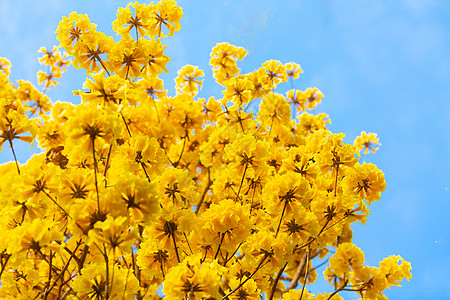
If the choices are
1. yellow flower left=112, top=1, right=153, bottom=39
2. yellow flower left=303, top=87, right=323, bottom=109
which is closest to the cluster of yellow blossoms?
yellow flower left=112, top=1, right=153, bottom=39

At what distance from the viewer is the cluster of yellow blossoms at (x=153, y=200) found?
71.1 inches

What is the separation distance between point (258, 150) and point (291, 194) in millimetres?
481

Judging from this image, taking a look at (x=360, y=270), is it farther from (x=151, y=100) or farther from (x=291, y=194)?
(x=151, y=100)

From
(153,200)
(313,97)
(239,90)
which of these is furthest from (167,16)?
(313,97)

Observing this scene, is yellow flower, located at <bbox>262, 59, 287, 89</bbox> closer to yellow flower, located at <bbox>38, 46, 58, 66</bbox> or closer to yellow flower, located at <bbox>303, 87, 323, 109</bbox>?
yellow flower, located at <bbox>303, 87, 323, 109</bbox>

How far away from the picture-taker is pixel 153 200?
5.69 feet

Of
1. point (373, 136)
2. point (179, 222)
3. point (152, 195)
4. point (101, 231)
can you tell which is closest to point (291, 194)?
point (179, 222)

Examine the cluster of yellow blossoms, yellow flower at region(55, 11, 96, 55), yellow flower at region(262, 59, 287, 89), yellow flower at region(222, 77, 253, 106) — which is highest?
yellow flower at region(262, 59, 287, 89)

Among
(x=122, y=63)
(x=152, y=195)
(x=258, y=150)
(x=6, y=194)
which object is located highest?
(x=122, y=63)

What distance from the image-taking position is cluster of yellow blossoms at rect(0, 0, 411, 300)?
5.92ft

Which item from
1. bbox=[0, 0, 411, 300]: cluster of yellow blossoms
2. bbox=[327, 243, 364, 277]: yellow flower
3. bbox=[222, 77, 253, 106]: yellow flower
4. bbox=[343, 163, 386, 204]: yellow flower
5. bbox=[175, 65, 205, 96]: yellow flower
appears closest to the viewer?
bbox=[0, 0, 411, 300]: cluster of yellow blossoms

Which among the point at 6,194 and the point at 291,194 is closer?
the point at 6,194

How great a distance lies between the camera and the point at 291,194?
2414 millimetres

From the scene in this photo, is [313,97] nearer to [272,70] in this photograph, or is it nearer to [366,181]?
[272,70]
